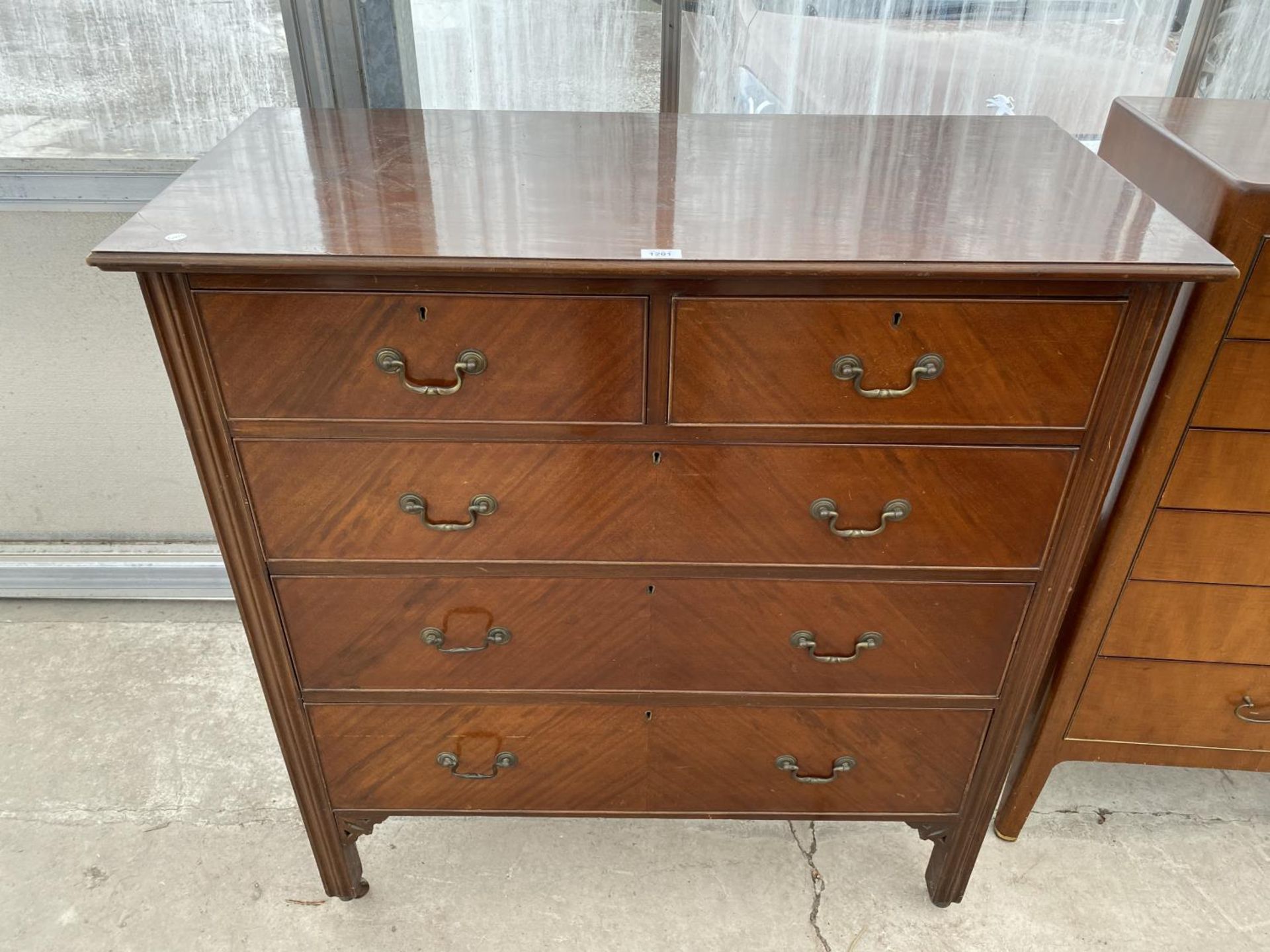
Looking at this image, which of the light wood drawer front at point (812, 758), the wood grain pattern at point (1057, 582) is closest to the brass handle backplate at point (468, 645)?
the light wood drawer front at point (812, 758)

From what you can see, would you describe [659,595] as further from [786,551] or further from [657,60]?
[657,60]

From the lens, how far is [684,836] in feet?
5.90

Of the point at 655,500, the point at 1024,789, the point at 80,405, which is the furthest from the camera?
the point at 80,405

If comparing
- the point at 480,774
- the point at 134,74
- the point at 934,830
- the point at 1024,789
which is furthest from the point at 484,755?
the point at 134,74

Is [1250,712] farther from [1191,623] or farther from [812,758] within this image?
[812,758]

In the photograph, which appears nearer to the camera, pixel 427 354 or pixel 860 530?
pixel 427 354

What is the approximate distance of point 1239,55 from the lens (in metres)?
1.73

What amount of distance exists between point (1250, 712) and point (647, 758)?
104 cm

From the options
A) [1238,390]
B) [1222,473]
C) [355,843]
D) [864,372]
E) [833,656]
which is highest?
[864,372]

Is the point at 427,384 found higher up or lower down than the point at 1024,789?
higher up

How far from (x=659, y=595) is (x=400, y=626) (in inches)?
14.8

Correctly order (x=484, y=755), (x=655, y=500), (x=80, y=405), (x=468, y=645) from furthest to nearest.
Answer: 1. (x=80, y=405)
2. (x=484, y=755)
3. (x=468, y=645)
4. (x=655, y=500)

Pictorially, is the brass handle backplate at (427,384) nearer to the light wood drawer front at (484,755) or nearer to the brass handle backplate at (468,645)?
the brass handle backplate at (468,645)

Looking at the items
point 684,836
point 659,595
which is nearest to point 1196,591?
point 659,595
